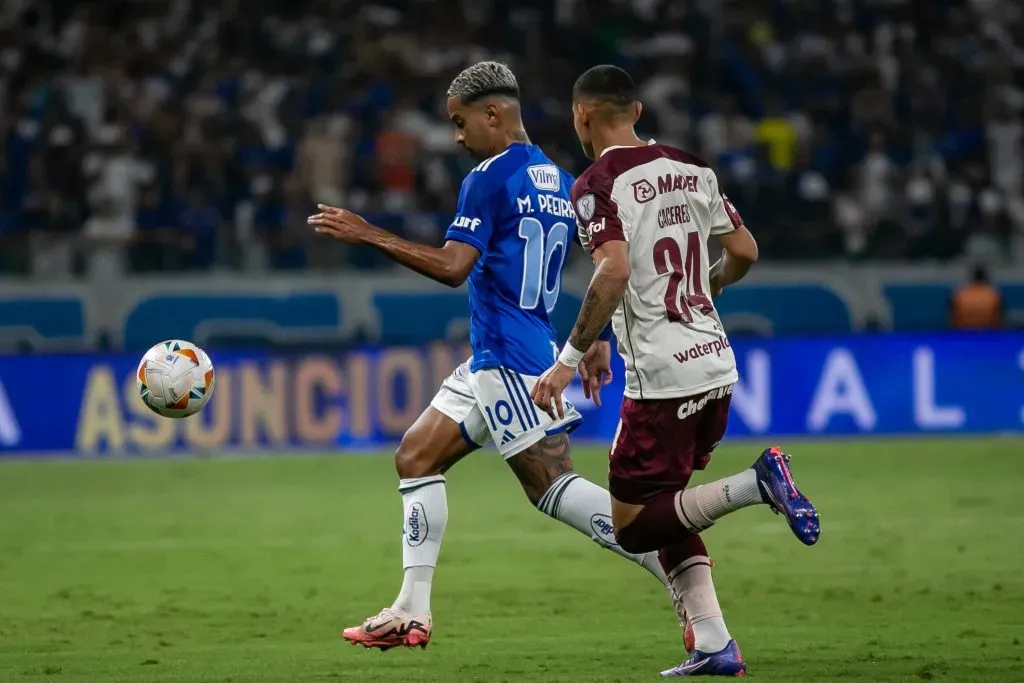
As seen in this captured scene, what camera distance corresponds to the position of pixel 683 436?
18.4 ft

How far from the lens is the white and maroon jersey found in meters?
5.55

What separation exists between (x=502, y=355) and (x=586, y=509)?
2.25 feet

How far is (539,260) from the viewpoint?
6.43m

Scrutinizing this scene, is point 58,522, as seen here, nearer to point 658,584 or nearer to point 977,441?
point 658,584

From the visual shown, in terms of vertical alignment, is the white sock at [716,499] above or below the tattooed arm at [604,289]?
below

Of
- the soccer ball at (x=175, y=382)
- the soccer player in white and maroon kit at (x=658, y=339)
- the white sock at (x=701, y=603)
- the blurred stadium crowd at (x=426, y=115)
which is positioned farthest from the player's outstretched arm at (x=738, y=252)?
the blurred stadium crowd at (x=426, y=115)

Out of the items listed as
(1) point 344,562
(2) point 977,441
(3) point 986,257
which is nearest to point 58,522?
(1) point 344,562

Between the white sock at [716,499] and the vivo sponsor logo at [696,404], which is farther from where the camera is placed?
the vivo sponsor logo at [696,404]

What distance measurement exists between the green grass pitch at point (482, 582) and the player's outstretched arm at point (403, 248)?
57.9 inches

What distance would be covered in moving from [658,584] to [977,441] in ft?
27.4

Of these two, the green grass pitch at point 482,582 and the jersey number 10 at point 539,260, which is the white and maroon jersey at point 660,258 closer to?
the jersey number 10 at point 539,260

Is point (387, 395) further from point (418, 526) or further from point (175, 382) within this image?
point (418, 526)

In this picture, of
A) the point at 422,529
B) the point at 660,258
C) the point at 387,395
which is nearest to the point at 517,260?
the point at 660,258

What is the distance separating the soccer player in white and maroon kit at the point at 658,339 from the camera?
553 centimetres
